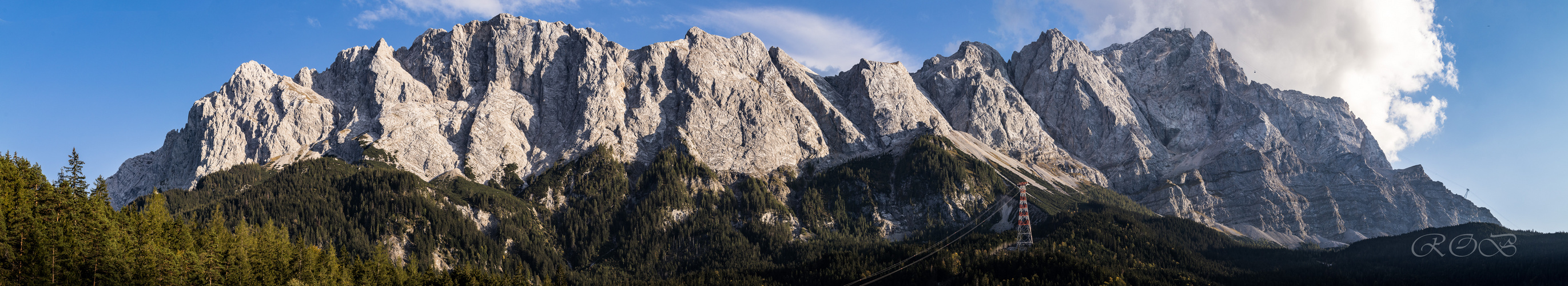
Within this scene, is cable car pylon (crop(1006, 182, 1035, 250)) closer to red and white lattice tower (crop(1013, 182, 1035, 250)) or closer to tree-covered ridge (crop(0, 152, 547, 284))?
red and white lattice tower (crop(1013, 182, 1035, 250))

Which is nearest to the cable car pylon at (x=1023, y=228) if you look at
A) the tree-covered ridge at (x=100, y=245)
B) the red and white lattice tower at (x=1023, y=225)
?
the red and white lattice tower at (x=1023, y=225)

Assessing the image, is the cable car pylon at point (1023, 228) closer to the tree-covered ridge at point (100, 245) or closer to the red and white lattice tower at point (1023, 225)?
the red and white lattice tower at point (1023, 225)

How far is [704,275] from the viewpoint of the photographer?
642 ft

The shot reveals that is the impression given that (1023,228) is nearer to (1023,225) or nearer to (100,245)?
(1023,225)

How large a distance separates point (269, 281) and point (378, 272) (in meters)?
27.6

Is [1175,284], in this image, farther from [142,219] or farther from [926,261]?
[142,219]

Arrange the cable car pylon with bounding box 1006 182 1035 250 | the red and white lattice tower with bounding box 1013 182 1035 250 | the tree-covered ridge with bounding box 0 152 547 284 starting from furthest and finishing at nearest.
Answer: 1. the cable car pylon with bounding box 1006 182 1035 250
2. the red and white lattice tower with bounding box 1013 182 1035 250
3. the tree-covered ridge with bounding box 0 152 547 284

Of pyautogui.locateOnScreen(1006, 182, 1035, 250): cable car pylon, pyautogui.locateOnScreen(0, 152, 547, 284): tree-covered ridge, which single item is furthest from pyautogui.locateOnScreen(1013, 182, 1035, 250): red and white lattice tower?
pyautogui.locateOnScreen(0, 152, 547, 284): tree-covered ridge

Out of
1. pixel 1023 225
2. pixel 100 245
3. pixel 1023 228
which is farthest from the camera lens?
pixel 1023 228

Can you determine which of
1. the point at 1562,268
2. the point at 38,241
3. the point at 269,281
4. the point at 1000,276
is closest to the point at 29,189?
the point at 38,241

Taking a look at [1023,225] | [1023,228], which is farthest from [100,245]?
[1023,228]

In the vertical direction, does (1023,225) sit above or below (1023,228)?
below

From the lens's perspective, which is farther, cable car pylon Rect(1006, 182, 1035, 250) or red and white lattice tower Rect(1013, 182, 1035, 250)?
cable car pylon Rect(1006, 182, 1035, 250)

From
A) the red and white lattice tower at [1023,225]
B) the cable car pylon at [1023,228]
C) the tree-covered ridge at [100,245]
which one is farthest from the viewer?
the cable car pylon at [1023,228]
